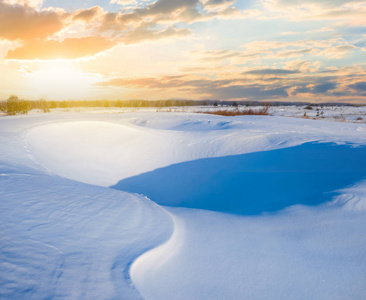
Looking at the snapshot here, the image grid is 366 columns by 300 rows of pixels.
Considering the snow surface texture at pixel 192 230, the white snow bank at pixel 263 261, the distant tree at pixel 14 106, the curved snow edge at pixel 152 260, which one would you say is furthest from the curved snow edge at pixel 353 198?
the distant tree at pixel 14 106

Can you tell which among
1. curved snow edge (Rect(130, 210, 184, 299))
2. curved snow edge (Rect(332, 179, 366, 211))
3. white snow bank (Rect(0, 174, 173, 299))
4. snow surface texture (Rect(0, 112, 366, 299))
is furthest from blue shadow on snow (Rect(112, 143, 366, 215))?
white snow bank (Rect(0, 174, 173, 299))

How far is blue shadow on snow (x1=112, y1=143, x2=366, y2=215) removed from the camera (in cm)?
299

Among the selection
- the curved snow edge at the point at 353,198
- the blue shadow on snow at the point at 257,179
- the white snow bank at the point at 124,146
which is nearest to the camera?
the curved snow edge at the point at 353,198

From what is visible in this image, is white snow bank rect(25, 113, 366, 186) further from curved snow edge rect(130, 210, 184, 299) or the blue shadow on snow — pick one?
curved snow edge rect(130, 210, 184, 299)

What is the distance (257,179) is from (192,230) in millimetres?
1780

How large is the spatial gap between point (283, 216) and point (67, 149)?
4.02 metres

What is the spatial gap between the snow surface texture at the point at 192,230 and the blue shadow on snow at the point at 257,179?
0.02m

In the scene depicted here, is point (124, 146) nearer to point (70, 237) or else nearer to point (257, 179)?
point (257, 179)

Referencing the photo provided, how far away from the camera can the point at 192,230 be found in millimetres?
2268

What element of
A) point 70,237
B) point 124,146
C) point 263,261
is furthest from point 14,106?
point 263,261

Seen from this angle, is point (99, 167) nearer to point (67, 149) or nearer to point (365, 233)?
point (67, 149)

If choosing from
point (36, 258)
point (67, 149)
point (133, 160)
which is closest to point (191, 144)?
point (133, 160)

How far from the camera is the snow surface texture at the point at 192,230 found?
4.82ft

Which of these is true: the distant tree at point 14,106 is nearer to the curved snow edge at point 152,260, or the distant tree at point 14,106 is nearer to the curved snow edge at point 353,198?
the curved snow edge at point 152,260
